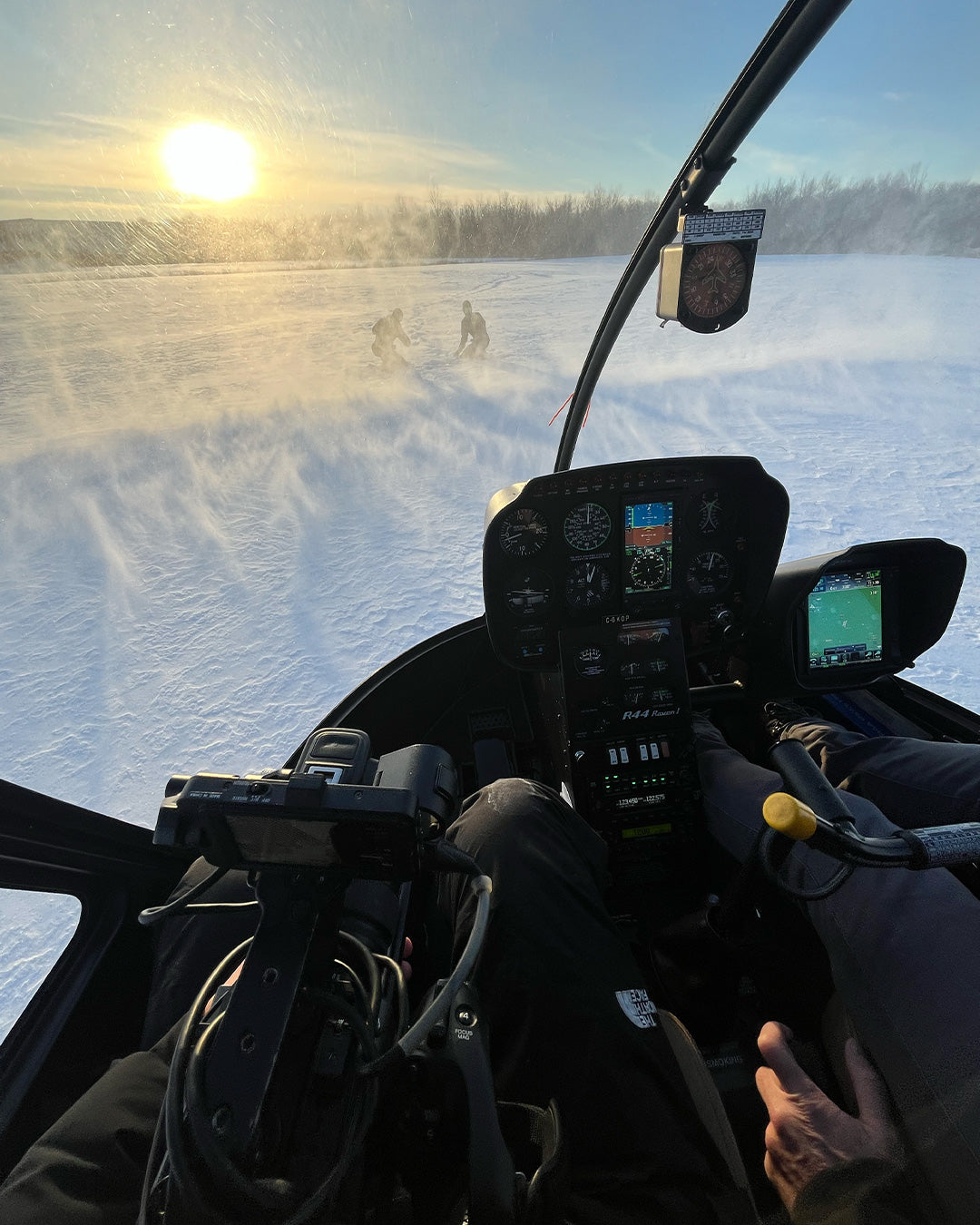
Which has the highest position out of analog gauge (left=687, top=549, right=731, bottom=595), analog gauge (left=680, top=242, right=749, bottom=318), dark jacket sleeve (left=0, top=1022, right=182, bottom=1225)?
analog gauge (left=680, top=242, right=749, bottom=318)

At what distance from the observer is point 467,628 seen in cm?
253

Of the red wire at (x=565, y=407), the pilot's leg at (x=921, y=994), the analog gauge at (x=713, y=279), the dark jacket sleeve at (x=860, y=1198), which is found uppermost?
the analog gauge at (x=713, y=279)

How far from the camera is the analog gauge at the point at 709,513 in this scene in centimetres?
215

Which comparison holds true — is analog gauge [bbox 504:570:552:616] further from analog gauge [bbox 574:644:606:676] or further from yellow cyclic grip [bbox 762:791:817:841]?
yellow cyclic grip [bbox 762:791:817:841]

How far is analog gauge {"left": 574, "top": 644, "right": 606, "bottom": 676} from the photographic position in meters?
2.15

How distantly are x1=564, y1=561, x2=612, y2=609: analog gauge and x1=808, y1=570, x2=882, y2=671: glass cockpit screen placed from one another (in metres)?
0.75

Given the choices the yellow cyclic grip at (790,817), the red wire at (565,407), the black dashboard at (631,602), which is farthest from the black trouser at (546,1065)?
the red wire at (565,407)

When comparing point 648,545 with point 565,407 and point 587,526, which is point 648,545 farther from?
point 565,407

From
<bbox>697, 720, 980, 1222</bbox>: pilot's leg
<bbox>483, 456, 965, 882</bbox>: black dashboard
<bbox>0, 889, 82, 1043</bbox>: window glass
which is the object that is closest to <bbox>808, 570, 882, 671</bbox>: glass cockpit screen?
<bbox>483, 456, 965, 882</bbox>: black dashboard

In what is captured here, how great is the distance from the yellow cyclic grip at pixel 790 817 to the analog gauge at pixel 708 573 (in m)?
1.55

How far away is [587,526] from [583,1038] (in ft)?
4.97

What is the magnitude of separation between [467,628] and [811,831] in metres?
1.85

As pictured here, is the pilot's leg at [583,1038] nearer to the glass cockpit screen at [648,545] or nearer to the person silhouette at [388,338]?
the glass cockpit screen at [648,545]

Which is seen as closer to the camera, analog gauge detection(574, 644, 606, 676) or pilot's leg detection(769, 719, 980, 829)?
pilot's leg detection(769, 719, 980, 829)
